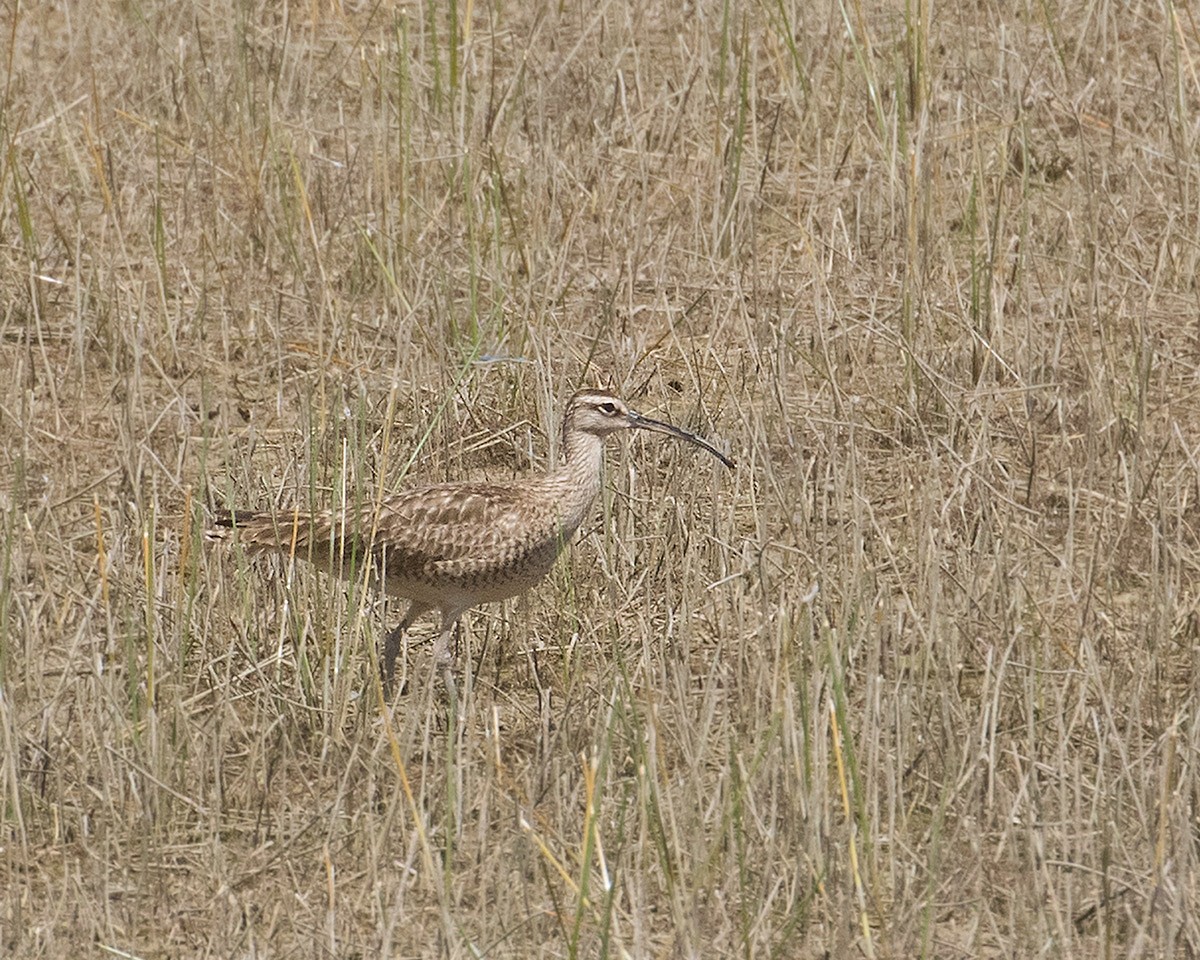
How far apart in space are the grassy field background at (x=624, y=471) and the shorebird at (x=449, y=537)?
6.0 inches

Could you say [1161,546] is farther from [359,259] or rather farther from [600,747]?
[359,259]

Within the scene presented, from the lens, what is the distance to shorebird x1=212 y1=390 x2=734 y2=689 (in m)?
6.21

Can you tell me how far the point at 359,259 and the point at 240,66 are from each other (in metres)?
1.76

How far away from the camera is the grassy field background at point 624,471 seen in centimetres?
484

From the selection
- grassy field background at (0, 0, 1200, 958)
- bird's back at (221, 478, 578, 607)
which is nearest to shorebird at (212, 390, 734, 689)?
bird's back at (221, 478, 578, 607)

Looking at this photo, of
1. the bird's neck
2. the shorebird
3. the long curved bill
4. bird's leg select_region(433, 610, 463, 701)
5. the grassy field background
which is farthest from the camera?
the long curved bill

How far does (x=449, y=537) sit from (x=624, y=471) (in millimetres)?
944

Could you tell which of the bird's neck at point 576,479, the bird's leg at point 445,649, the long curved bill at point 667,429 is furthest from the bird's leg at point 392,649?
the long curved bill at point 667,429

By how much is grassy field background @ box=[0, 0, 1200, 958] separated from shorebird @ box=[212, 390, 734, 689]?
0.50 ft

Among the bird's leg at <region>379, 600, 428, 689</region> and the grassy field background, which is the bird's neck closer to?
the grassy field background

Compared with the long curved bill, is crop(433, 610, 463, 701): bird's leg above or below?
below

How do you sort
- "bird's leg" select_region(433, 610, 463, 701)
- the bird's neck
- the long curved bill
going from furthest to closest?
the long curved bill
the bird's neck
"bird's leg" select_region(433, 610, 463, 701)

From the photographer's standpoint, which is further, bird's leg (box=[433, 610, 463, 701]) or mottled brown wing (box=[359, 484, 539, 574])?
mottled brown wing (box=[359, 484, 539, 574])

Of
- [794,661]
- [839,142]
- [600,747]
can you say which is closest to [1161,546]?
[794,661]
